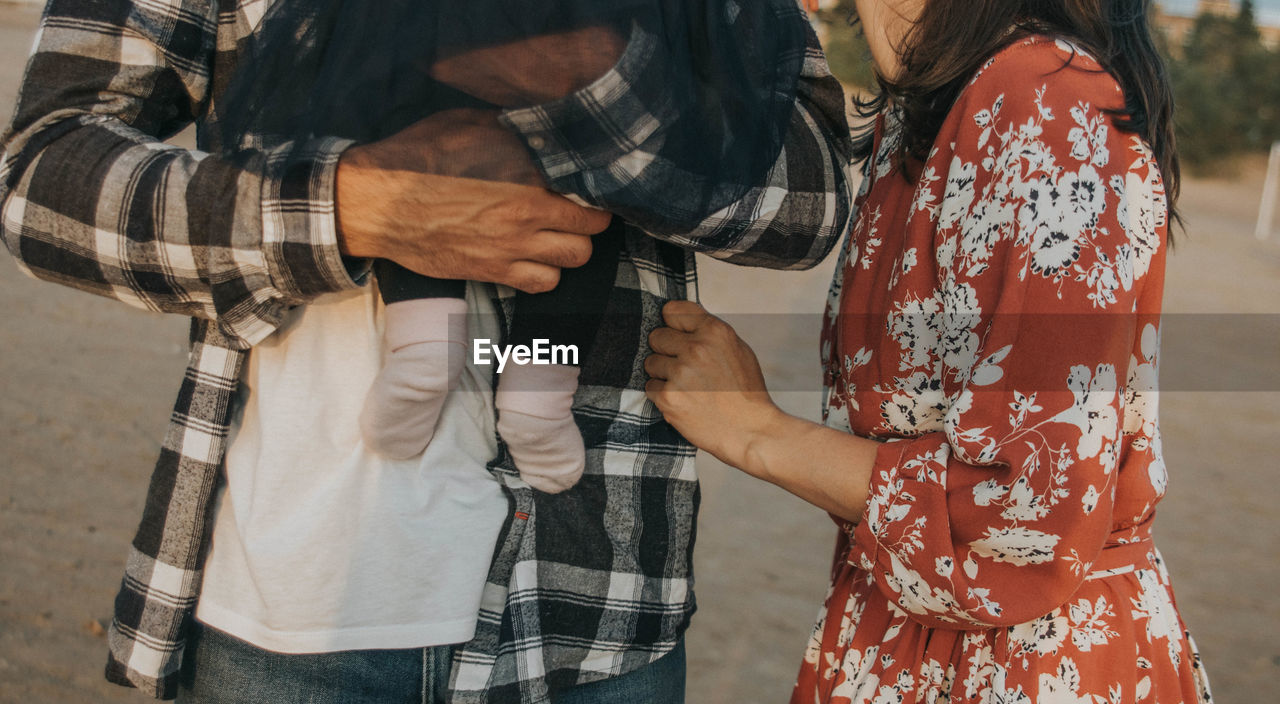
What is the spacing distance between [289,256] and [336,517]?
0.34 meters

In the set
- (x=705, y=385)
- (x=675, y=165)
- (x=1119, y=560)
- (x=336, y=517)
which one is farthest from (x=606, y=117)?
(x=1119, y=560)

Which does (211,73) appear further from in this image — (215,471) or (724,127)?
(724,127)

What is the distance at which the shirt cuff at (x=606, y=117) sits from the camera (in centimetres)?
107

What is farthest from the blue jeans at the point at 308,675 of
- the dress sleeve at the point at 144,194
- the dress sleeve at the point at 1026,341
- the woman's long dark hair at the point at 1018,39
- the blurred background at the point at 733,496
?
the blurred background at the point at 733,496

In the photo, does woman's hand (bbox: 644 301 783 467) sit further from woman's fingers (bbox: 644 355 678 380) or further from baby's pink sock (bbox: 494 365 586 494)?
baby's pink sock (bbox: 494 365 586 494)

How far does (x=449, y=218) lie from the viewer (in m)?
1.17

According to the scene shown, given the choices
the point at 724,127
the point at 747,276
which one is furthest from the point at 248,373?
the point at 747,276

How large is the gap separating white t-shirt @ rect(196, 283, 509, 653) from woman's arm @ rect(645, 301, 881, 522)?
0.30m

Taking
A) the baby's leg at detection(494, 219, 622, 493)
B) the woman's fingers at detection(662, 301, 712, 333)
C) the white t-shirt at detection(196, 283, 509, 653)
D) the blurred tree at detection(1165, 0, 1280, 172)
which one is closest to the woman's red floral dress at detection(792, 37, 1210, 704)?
the woman's fingers at detection(662, 301, 712, 333)

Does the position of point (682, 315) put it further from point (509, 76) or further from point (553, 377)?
point (509, 76)

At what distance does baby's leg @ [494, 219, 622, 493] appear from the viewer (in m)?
1.29

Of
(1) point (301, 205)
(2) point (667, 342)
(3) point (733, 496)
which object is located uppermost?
(1) point (301, 205)

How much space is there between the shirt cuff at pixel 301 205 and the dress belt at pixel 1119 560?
107 cm

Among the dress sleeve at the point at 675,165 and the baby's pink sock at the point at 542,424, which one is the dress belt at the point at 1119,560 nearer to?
the dress sleeve at the point at 675,165
